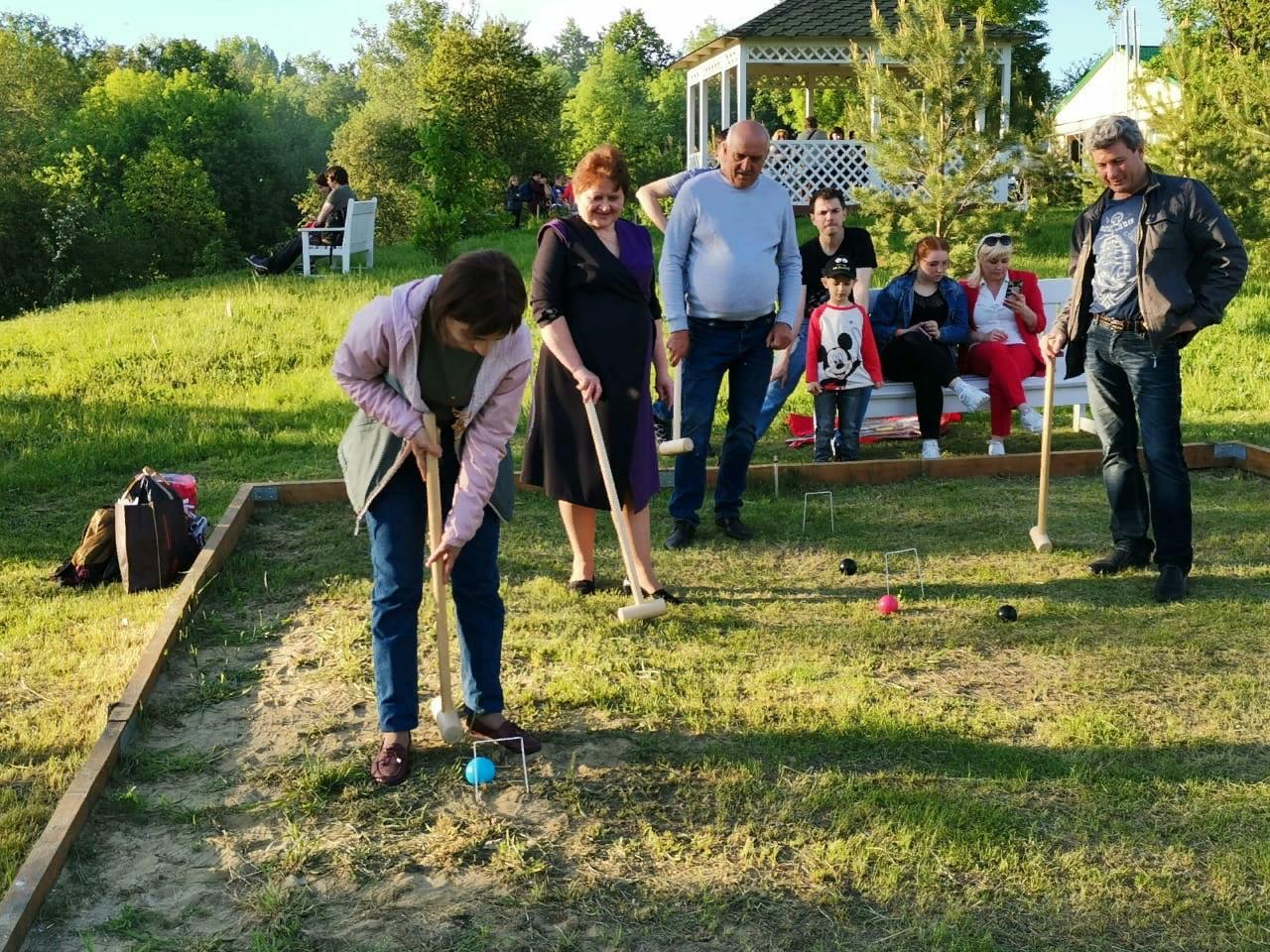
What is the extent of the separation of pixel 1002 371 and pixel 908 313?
0.64m

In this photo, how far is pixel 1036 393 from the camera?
26.1 ft

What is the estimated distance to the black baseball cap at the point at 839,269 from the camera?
289 inches

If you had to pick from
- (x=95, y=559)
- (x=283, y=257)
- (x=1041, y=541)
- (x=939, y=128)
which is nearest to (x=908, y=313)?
(x=1041, y=541)

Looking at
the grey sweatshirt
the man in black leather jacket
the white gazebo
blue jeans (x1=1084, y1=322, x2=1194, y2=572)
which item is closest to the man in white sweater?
the grey sweatshirt

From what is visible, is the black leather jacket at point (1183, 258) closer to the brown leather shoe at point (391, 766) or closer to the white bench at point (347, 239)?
the brown leather shoe at point (391, 766)

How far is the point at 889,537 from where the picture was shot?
6.16 m

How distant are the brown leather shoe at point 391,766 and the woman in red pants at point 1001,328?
4.82 m

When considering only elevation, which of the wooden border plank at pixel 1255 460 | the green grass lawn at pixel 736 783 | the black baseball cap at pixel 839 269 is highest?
the black baseball cap at pixel 839 269

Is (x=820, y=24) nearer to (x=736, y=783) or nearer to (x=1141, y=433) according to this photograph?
(x=1141, y=433)

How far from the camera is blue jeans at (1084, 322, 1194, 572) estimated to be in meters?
5.15

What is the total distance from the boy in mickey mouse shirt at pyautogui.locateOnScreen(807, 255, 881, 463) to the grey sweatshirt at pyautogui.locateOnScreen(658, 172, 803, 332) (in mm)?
1782

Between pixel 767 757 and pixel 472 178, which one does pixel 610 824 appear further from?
pixel 472 178

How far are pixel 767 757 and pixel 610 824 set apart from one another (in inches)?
22.3

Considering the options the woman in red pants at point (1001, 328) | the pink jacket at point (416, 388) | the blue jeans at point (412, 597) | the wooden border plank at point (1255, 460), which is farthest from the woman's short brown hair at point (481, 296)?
the wooden border plank at point (1255, 460)
